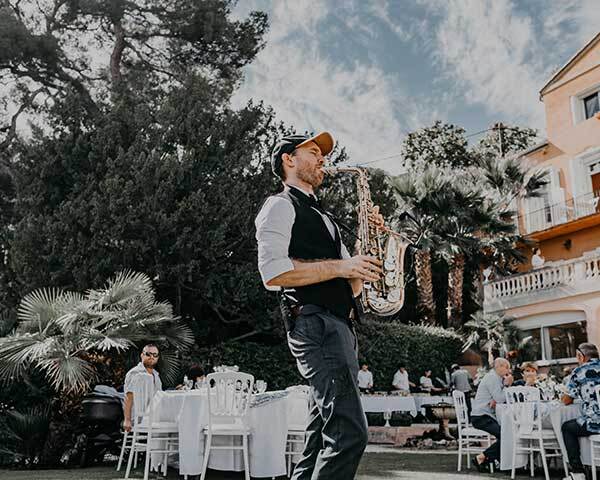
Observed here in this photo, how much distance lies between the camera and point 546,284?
20312mm

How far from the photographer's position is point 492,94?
91.0 feet

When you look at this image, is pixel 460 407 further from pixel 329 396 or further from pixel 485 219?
pixel 485 219

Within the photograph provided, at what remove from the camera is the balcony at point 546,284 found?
19.1 metres

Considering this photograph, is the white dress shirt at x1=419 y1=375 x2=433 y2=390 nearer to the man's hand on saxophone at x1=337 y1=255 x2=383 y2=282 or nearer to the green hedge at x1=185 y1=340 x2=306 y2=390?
the green hedge at x1=185 y1=340 x2=306 y2=390

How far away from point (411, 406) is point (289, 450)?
732cm

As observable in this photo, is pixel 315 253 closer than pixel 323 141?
Yes

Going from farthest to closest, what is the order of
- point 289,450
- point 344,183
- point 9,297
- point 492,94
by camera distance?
point 492,94
point 344,183
point 9,297
point 289,450

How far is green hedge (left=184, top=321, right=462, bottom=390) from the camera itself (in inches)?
578

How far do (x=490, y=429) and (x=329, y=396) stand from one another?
6.27 meters

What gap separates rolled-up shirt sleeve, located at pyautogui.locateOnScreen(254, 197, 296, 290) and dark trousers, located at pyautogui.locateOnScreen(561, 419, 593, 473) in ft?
18.7

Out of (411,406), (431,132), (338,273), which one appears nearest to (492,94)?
(431,132)

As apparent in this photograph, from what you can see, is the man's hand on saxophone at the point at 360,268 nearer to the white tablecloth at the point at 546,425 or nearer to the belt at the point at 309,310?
the belt at the point at 309,310

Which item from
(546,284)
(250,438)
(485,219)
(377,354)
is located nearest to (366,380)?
(377,354)

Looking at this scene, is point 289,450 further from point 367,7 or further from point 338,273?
point 367,7
